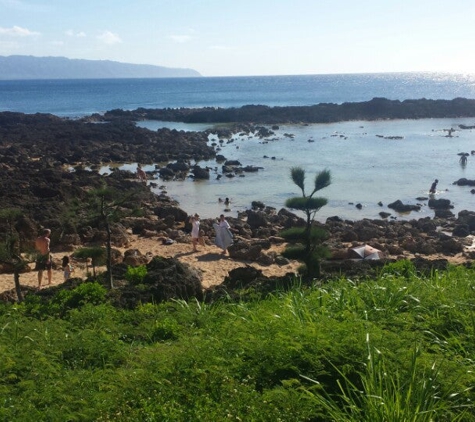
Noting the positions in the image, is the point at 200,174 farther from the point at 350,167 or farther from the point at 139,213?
the point at 139,213

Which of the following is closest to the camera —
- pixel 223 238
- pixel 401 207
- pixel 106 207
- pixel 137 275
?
pixel 137 275

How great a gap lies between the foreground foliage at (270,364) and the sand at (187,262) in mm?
6924

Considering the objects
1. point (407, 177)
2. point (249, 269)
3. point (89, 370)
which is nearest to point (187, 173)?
point (407, 177)

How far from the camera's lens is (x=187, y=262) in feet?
52.1

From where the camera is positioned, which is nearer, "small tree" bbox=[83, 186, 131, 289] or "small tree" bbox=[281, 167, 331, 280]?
"small tree" bbox=[83, 186, 131, 289]

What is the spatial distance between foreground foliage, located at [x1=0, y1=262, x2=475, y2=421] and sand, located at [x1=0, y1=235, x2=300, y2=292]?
692 cm

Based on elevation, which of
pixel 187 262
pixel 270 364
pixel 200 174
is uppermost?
pixel 270 364

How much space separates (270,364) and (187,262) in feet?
36.0

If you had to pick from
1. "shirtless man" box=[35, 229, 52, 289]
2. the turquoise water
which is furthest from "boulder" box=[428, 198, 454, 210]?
"shirtless man" box=[35, 229, 52, 289]

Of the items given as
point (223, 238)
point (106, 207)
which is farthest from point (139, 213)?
point (223, 238)

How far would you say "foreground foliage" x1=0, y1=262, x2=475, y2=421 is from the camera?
4285 mm

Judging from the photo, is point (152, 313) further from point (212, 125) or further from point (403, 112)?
point (403, 112)

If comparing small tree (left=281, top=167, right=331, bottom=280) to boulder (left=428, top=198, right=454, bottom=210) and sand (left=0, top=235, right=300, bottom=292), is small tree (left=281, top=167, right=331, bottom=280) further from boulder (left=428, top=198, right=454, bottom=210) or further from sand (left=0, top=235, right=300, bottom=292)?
boulder (left=428, top=198, right=454, bottom=210)

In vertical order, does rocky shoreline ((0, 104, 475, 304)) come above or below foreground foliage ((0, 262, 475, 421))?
below
